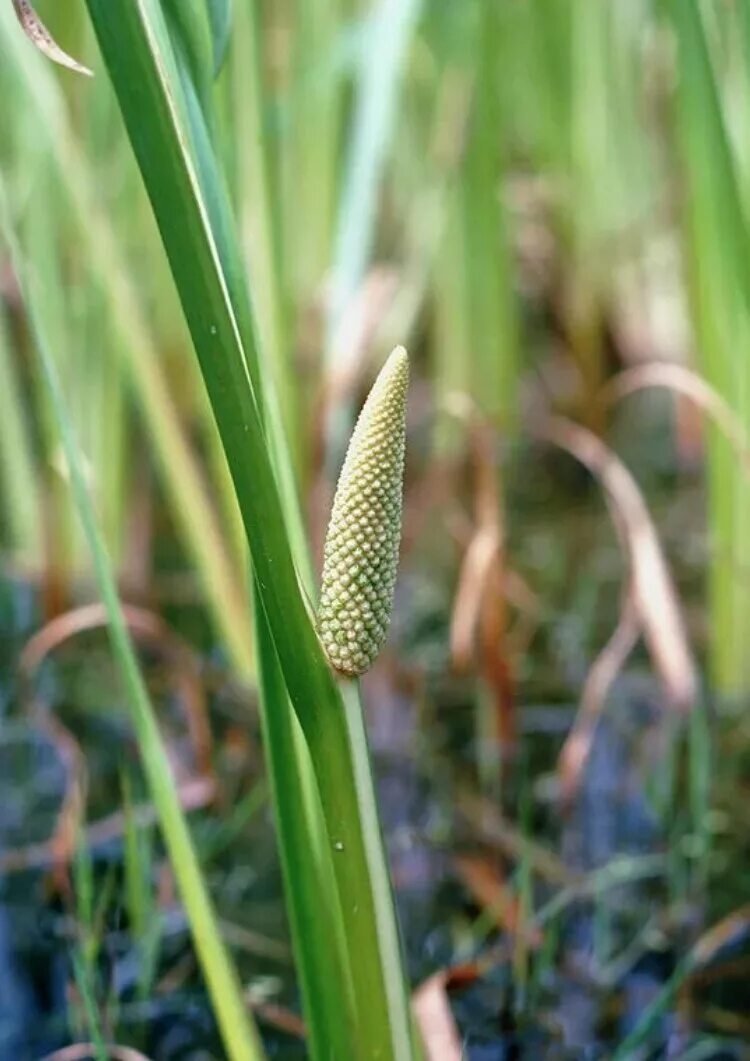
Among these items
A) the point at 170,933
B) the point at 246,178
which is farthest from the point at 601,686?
the point at 246,178

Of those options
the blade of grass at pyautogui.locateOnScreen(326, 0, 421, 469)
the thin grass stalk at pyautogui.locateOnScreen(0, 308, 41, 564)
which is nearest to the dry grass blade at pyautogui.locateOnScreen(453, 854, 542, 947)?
the blade of grass at pyautogui.locateOnScreen(326, 0, 421, 469)

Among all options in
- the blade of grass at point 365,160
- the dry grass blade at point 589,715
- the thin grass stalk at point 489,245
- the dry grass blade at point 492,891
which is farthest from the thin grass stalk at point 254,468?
the thin grass stalk at point 489,245

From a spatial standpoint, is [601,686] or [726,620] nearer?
[601,686]

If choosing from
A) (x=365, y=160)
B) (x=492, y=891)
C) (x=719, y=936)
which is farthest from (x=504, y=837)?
(x=365, y=160)

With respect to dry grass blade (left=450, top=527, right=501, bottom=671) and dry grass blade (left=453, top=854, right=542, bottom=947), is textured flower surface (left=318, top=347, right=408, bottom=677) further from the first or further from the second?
dry grass blade (left=450, top=527, right=501, bottom=671)

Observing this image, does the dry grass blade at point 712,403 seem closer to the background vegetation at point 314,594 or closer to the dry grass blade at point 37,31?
the background vegetation at point 314,594

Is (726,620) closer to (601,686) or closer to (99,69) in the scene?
(601,686)

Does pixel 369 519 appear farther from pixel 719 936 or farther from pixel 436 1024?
pixel 719 936
